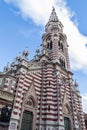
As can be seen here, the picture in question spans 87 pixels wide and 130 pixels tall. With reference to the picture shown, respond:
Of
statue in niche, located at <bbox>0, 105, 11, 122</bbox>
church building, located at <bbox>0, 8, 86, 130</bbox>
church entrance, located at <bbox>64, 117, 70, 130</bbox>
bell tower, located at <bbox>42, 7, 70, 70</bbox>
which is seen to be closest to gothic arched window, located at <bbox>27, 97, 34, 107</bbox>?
church building, located at <bbox>0, 8, 86, 130</bbox>

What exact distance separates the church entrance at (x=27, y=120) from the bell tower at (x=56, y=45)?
37.3 ft

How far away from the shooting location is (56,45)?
27.5 m

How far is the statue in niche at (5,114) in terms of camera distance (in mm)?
14026

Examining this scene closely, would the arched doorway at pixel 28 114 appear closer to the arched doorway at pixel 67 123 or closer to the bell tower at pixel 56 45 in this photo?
the arched doorway at pixel 67 123

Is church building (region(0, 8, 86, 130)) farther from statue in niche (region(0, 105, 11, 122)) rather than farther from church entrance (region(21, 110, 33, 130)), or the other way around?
statue in niche (region(0, 105, 11, 122))

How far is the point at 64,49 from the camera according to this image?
99.1 feet

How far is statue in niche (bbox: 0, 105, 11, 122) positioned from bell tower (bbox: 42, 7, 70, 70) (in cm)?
1336

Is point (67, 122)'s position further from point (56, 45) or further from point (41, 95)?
point (56, 45)

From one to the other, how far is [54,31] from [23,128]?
23.0 metres

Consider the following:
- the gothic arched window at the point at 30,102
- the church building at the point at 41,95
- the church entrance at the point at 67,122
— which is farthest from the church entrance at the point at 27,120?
the church entrance at the point at 67,122

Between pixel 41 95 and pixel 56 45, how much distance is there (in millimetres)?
12365

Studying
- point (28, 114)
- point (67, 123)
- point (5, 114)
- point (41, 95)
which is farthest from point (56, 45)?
point (5, 114)

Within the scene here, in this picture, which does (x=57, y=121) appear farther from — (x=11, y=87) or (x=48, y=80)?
(x=11, y=87)

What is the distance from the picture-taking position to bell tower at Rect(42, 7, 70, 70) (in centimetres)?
2636
